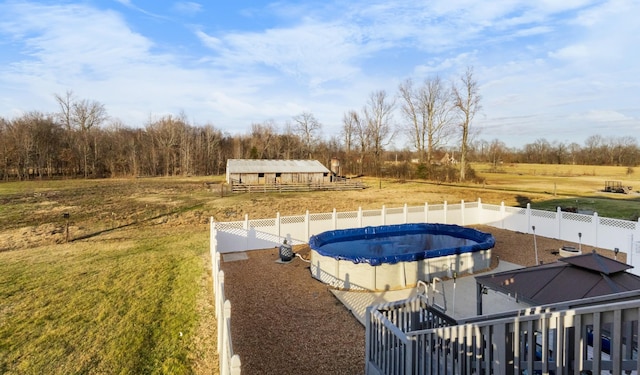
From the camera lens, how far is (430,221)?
54.3ft

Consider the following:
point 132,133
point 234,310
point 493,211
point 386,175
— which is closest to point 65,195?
point 234,310

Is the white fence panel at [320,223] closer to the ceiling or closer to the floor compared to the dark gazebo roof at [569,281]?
closer to the floor

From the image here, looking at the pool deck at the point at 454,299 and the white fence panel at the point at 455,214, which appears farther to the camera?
the white fence panel at the point at 455,214

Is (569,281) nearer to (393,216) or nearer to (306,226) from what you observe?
(306,226)

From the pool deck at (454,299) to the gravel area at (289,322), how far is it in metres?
0.31

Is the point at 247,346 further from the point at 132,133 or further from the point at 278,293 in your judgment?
the point at 132,133

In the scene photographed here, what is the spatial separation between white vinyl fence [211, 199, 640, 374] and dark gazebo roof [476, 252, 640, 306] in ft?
22.7

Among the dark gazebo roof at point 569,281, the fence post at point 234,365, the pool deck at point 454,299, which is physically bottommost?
the pool deck at point 454,299

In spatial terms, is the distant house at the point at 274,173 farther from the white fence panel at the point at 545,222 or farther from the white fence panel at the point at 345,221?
the white fence panel at the point at 545,222

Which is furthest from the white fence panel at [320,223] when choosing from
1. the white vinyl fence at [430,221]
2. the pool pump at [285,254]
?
the pool pump at [285,254]

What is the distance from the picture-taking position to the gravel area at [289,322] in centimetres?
559

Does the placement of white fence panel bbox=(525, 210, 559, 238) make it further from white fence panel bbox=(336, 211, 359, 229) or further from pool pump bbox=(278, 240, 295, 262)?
pool pump bbox=(278, 240, 295, 262)

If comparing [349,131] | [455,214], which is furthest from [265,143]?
[455,214]

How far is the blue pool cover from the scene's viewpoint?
1226 cm
